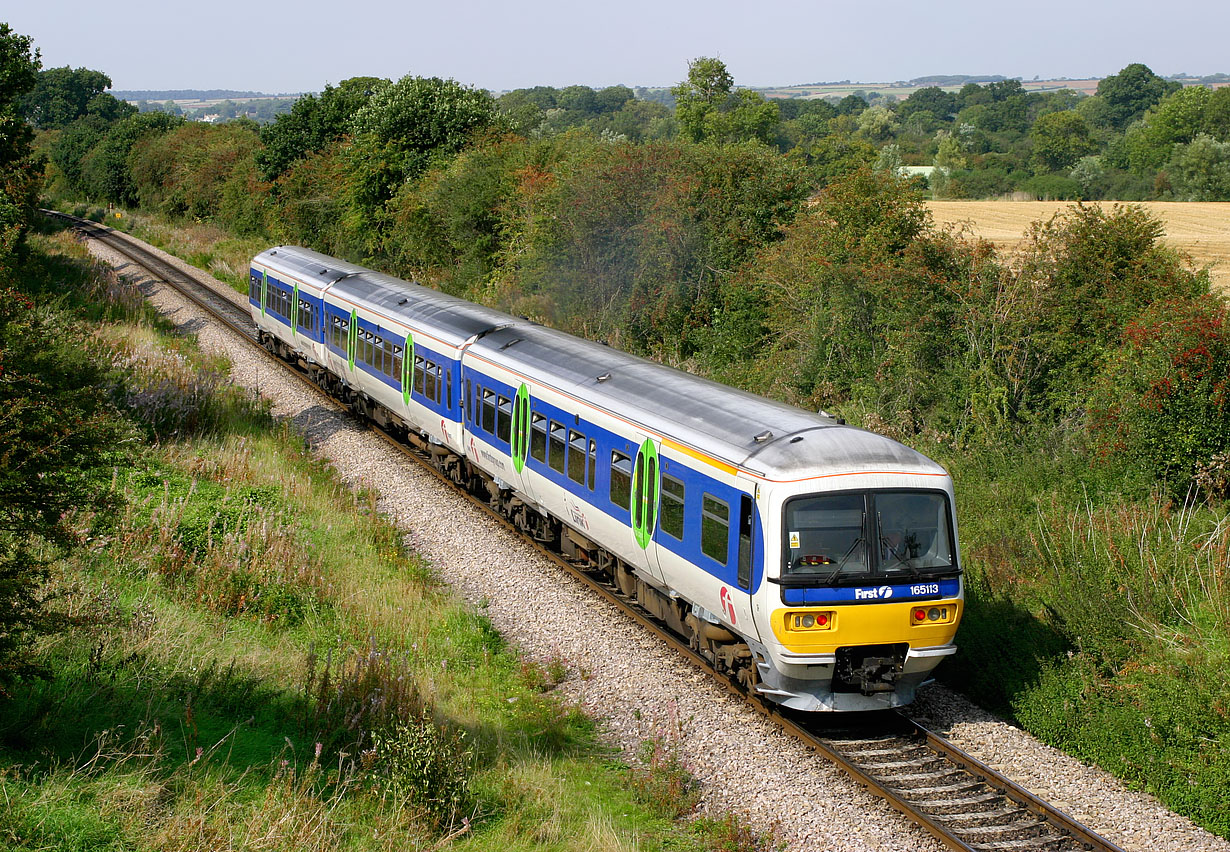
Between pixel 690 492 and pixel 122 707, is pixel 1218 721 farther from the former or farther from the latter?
pixel 122 707

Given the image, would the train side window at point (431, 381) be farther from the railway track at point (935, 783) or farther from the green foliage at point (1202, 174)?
the green foliage at point (1202, 174)

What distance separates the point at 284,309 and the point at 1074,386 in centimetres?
1844

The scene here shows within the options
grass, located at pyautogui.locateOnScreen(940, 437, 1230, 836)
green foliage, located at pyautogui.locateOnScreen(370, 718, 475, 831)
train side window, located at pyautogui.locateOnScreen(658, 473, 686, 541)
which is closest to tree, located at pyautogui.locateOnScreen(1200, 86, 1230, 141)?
grass, located at pyautogui.locateOnScreen(940, 437, 1230, 836)

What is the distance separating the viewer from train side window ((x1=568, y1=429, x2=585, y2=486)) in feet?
41.9

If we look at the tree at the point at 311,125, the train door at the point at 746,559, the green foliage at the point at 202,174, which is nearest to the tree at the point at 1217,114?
the tree at the point at 311,125

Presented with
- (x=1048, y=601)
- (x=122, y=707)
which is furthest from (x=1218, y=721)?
(x=122, y=707)

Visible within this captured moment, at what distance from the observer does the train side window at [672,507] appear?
1067 centimetres

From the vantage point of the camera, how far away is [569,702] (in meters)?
10.8

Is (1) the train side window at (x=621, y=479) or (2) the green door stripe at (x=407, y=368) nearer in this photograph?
(1) the train side window at (x=621, y=479)

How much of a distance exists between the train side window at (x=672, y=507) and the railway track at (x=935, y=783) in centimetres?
155

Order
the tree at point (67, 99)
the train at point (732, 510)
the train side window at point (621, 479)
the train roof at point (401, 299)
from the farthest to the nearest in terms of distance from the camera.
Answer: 1. the tree at point (67, 99)
2. the train roof at point (401, 299)
3. the train side window at point (621, 479)
4. the train at point (732, 510)

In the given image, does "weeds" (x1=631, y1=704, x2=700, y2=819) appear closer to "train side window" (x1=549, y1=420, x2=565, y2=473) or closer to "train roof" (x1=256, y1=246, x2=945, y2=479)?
"train roof" (x1=256, y1=246, x2=945, y2=479)

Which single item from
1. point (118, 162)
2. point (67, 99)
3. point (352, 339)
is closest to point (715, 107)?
point (118, 162)

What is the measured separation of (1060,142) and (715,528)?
90.9m
